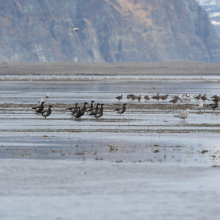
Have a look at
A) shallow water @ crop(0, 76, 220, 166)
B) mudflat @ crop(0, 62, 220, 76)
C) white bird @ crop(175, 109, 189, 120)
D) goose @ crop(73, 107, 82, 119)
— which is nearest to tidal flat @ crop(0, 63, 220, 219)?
shallow water @ crop(0, 76, 220, 166)

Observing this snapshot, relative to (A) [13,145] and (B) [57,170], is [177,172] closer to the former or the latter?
(B) [57,170]

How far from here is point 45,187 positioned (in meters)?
13.3

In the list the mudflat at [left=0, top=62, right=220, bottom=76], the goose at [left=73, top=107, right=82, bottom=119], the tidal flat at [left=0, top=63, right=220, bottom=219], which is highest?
the mudflat at [left=0, top=62, right=220, bottom=76]

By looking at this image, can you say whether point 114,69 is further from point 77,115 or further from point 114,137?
point 114,137

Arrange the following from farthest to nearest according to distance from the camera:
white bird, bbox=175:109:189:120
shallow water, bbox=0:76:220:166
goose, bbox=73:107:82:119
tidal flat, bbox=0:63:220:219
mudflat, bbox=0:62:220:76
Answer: mudflat, bbox=0:62:220:76 → goose, bbox=73:107:82:119 → white bird, bbox=175:109:189:120 → shallow water, bbox=0:76:220:166 → tidal flat, bbox=0:63:220:219

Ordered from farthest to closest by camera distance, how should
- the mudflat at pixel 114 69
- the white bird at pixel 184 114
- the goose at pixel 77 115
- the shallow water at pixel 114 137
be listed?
the mudflat at pixel 114 69, the goose at pixel 77 115, the white bird at pixel 184 114, the shallow water at pixel 114 137

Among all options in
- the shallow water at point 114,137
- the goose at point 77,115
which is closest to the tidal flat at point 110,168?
the shallow water at point 114,137

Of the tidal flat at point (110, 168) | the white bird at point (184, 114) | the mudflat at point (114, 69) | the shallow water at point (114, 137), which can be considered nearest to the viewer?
the tidal flat at point (110, 168)

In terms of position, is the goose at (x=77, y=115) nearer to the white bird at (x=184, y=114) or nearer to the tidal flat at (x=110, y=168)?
the tidal flat at (x=110, y=168)

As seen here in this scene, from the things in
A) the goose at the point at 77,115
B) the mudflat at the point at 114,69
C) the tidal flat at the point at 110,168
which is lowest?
the tidal flat at the point at 110,168

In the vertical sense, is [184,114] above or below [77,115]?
above

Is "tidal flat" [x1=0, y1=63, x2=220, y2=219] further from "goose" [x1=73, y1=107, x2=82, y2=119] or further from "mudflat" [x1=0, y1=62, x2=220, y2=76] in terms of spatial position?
"mudflat" [x1=0, y1=62, x2=220, y2=76]

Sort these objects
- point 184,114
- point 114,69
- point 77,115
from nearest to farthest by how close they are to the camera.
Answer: point 184,114
point 77,115
point 114,69

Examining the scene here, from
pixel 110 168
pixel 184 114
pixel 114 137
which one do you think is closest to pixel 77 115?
pixel 184 114
